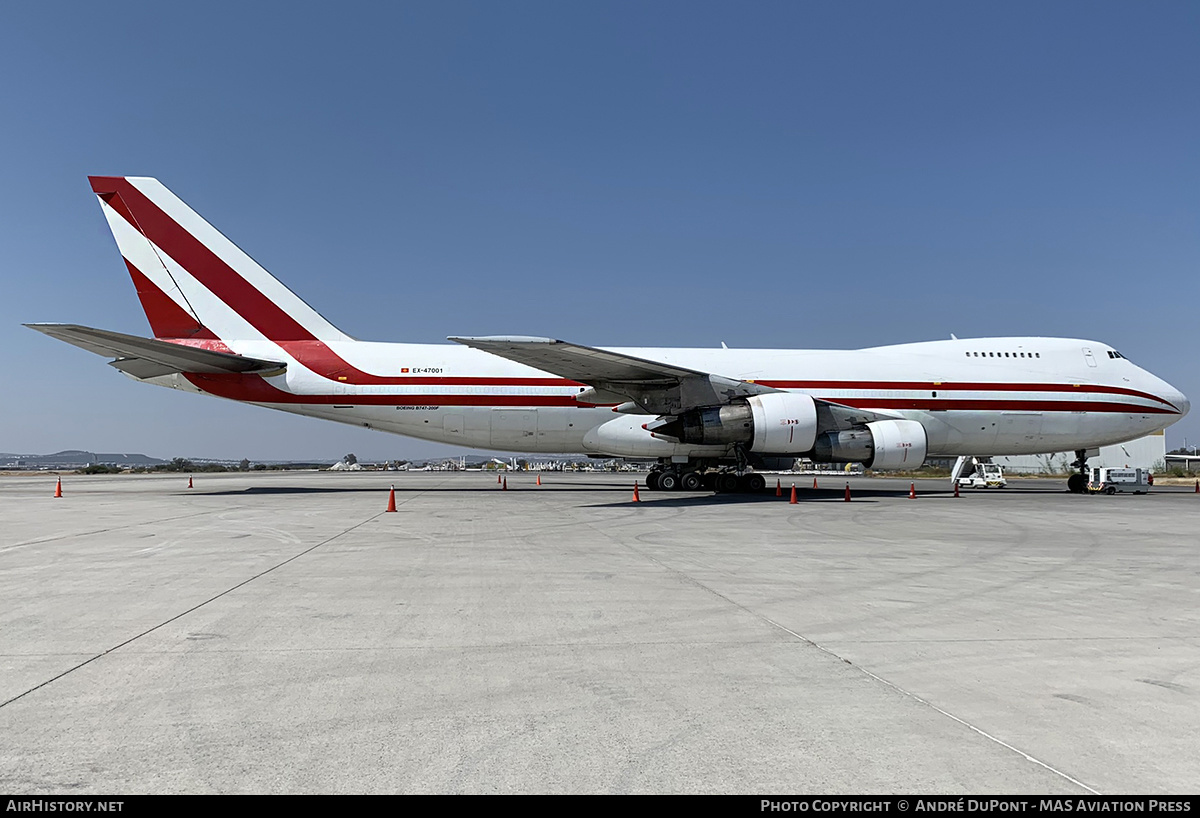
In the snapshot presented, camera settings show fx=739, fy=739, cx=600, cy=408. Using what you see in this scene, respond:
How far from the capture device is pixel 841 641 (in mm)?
4719

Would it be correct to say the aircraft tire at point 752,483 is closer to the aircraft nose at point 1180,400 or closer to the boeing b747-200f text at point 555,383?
the boeing b747-200f text at point 555,383

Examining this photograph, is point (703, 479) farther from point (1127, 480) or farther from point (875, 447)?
point (1127, 480)

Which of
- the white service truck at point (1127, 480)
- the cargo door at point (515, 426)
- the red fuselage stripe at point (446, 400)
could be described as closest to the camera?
the red fuselage stripe at point (446, 400)

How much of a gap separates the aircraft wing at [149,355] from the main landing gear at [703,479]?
37.6 feet

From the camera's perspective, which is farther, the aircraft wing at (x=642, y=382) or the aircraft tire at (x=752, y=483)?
the aircraft tire at (x=752, y=483)

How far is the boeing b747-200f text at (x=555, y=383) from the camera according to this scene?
2058cm

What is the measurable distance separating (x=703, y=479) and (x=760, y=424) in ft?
11.2

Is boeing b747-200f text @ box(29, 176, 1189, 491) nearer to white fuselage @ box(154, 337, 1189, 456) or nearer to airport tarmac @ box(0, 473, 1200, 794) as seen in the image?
white fuselage @ box(154, 337, 1189, 456)

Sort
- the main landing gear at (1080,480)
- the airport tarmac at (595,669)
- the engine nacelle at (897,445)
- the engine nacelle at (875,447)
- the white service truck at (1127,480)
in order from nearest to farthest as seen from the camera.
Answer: the airport tarmac at (595,669) → the engine nacelle at (875,447) → the engine nacelle at (897,445) → the main landing gear at (1080,480) → the white service truck at (1127,480)

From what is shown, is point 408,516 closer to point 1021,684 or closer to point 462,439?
point 462,439

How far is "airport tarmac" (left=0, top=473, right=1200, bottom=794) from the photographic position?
2750 millimetres

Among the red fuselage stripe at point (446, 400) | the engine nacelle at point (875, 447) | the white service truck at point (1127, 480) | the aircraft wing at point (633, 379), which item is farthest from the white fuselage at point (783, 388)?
the white service truck at point (1127, 480)

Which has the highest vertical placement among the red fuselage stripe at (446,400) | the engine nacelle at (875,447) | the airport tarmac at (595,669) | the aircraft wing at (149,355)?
the aircraft wing at (149,355)

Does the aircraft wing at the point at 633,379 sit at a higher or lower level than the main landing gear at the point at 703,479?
higher
